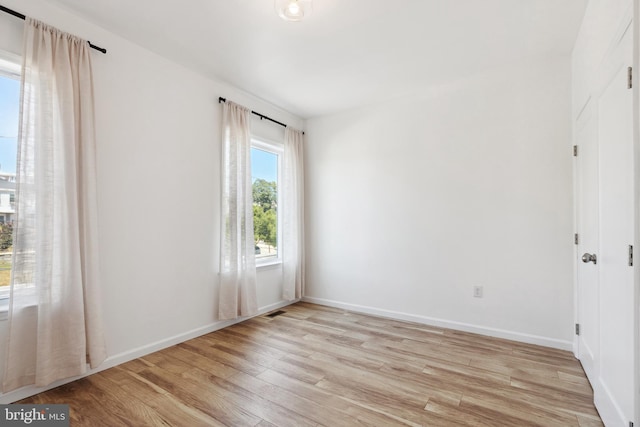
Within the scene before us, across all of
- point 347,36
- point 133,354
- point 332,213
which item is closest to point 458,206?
point 332,213

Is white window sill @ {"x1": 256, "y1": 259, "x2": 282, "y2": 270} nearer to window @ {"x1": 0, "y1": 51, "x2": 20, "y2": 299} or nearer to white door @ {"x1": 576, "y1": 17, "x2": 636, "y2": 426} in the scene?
window @ {"x1": 0, "y1": 51, "x2": 20, "y2": 299}

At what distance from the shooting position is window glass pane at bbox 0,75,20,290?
2.08m

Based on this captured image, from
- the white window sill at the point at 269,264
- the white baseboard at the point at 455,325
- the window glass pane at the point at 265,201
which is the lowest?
the white baseboard at the point at 455,325

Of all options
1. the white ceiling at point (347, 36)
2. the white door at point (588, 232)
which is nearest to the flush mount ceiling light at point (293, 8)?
the white ceiling at point (347, 36)

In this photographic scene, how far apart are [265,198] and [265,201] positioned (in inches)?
1.6

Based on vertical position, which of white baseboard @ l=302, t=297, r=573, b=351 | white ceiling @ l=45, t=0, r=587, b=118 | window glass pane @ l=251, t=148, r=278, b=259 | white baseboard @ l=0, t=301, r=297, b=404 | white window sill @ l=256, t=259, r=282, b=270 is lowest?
white baseboard @ l=302, t=297, r=573, b=351

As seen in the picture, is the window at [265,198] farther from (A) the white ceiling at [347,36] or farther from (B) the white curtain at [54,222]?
(B) the white curtain at [54,222]

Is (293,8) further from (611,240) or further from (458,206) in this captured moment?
(458,206)

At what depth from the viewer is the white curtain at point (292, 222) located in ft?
13.9

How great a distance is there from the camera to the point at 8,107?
213 cm

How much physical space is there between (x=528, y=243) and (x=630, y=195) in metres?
1.80

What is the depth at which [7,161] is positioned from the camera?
209 centimetres

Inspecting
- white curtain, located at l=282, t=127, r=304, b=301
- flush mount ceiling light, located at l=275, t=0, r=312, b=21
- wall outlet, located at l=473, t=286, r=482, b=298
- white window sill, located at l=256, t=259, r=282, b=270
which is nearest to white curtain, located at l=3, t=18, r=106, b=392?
flush mount ceiling light, located at l=275, t=0, r=312, b=21

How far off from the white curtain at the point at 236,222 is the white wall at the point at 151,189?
0.10 meters
